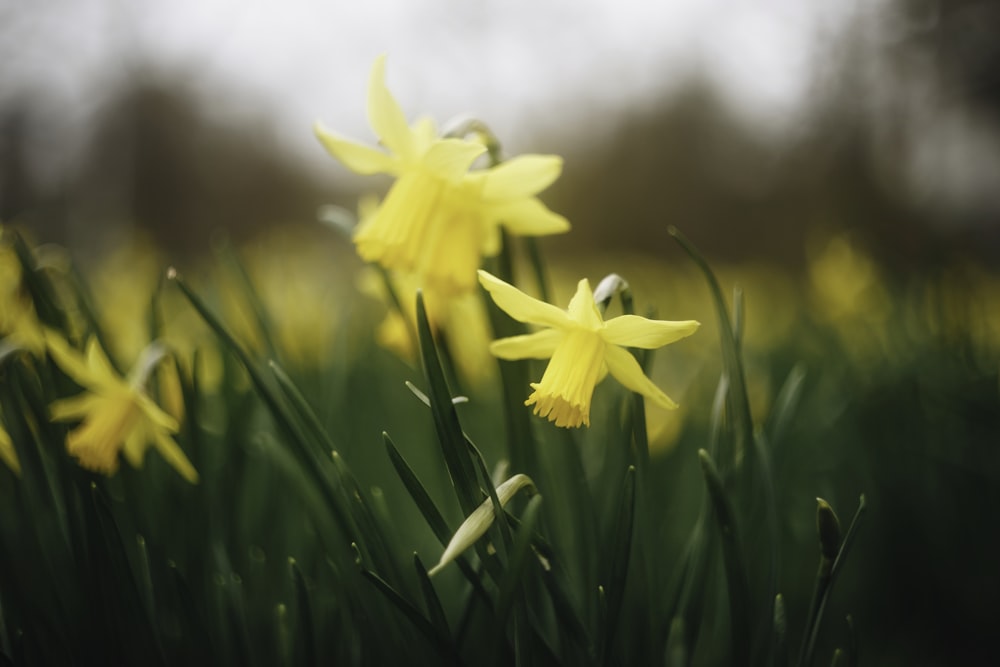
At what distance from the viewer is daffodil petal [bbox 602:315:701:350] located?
58cm

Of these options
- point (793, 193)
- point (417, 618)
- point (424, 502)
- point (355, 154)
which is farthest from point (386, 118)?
point (793, 193)

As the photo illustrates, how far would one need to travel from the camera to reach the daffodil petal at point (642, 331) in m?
0.58

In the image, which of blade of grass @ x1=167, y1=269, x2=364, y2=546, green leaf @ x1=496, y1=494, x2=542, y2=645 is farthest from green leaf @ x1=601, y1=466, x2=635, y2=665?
blade of grass @ x1=167, y1=269, x2=364, y2=546

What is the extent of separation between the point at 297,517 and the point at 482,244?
0.68 m

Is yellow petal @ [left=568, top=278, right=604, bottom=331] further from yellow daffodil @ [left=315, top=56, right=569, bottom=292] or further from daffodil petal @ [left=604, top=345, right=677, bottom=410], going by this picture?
yellow daffodil @ [left=315, top=56, right=569, bottom=292]

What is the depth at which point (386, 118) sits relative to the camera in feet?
2.50

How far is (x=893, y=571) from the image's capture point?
51.2 inches

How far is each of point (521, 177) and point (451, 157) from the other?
80mm

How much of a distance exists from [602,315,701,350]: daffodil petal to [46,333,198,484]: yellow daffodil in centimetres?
54

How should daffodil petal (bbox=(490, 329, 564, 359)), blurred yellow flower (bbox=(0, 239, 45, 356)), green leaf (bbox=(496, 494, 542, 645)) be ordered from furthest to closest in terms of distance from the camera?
blurred yellow flower (bbox=(0, 239, 45, 356))
daffodil petal (bbox=(490, 329, 564, 359))
green leaf (bbox=(496, 494, 542, 645))

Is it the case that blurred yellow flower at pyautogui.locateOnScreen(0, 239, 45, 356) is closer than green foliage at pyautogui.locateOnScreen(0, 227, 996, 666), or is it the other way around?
green foliage at pyautogui.locateOnScreen(0, 227, 996, 666)

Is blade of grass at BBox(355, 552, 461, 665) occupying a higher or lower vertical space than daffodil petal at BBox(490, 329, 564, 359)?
lower

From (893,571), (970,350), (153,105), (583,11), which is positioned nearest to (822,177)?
(970,350)

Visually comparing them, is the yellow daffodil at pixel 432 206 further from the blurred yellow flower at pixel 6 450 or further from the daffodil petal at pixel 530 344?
the blurred yellow flower at pixel 6 450
